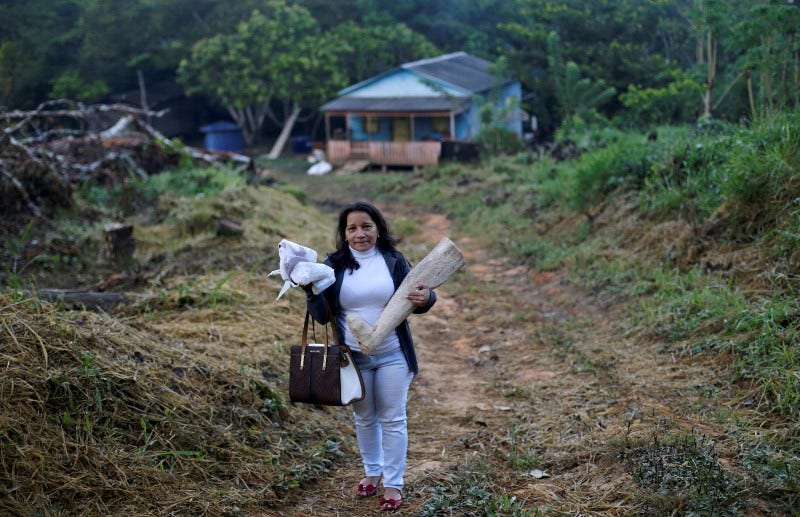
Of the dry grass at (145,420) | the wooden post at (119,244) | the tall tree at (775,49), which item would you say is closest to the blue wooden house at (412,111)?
the tall tree at (775,49)

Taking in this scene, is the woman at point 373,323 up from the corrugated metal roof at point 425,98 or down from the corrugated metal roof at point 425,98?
up

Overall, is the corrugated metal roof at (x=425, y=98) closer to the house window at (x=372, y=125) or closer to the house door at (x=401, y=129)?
the house window at (x=372, y=125)

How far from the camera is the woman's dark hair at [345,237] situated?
12.7ft

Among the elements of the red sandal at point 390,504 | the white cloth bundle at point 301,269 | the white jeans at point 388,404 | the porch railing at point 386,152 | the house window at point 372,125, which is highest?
the white cloth bundle at point 301,269

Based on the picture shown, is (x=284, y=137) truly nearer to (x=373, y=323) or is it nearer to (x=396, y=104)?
(x=396, y=104)

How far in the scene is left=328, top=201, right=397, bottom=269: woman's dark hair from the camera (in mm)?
3869

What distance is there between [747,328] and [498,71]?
20.6 m

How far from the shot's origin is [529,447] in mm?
4668

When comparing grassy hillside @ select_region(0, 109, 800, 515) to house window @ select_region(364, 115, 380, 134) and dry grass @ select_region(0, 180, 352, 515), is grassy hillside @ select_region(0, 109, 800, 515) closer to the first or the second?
dry grass @ select_region(0, 180, 352, 515)

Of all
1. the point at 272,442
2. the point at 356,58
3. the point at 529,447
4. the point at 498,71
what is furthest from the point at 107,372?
the point at 356,58

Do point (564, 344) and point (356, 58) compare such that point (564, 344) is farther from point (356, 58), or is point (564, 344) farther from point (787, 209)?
point (356, 58)

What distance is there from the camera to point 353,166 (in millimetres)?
24047

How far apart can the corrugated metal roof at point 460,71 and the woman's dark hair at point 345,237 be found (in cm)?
2114

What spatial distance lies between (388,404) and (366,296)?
533 millimetres
